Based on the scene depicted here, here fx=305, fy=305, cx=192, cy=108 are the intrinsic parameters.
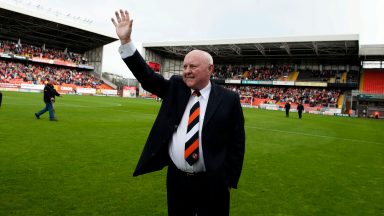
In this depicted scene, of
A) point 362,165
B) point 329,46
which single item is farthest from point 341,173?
point 329,46

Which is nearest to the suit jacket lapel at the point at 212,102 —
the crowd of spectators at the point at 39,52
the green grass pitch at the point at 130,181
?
the green grass pitch at the point at 130,181

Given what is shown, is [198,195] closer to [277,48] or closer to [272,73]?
[277,48]

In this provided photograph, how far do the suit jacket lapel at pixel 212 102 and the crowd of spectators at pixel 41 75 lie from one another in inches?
2039

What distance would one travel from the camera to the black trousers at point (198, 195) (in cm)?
272

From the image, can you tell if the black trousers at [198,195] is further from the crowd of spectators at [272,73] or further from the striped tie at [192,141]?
the crowd of spectators at [272,73]

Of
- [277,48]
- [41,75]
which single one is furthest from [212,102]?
[41,75]

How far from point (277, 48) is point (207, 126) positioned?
52.5 meters

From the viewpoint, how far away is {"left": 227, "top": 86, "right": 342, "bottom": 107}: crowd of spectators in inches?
1976

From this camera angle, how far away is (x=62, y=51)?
65.8m

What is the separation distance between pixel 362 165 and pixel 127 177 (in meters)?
6.82

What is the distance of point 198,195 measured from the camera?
2.77m

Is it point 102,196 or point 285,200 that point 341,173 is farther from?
point 102,196

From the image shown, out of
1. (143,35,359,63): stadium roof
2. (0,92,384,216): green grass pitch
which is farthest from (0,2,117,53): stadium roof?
(0,92,384,216): green grass pitch

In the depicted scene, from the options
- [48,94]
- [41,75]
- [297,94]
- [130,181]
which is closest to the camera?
[130,181]
